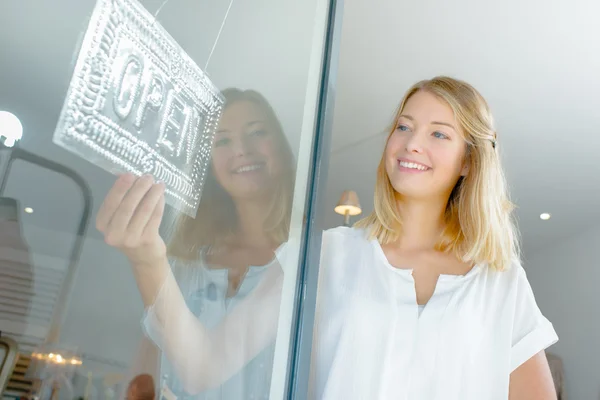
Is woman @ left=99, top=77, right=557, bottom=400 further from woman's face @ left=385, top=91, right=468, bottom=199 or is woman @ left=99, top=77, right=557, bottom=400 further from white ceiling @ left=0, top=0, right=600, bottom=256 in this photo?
white ceiling @ left=0, top=0, right=600, bottom=256

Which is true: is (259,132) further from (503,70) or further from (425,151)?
(503,70)

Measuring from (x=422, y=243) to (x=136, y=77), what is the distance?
2.45 ft

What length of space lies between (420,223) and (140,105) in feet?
2.45

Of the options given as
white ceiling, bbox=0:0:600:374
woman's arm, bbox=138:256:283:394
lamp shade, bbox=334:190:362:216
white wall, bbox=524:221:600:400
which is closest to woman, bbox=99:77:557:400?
woman's arm, bbox=138:256:283:394

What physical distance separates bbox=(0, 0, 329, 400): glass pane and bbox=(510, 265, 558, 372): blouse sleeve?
1.48ft

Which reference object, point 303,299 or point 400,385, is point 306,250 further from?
point 400,385

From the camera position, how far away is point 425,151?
0.98m

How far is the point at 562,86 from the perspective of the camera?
8.28 ft

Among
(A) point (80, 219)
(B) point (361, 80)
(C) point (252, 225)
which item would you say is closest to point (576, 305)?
(B) point (361, 80)

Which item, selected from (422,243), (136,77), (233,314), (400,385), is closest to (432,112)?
(422,243)

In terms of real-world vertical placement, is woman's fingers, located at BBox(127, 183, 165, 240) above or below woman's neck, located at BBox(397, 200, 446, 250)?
below

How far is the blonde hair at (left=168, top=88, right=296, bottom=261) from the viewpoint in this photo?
1.34ft

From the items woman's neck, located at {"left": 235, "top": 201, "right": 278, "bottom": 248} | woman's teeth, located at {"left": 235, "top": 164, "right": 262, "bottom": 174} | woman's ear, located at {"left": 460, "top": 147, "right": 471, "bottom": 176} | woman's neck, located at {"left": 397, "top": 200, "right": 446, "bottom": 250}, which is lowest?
woman's neck, located at {"left": 235, "top": 201, "right": 278, "bottom": 248}

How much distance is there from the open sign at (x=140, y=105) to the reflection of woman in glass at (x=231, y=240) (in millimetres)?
16
